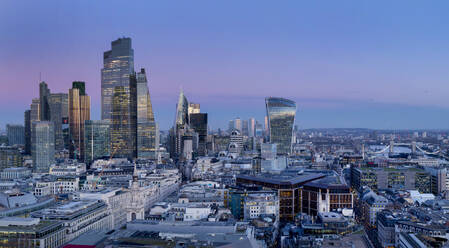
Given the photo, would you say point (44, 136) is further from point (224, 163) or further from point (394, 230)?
point (394, 230)

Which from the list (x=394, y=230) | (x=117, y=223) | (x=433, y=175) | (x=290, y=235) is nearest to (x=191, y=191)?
(x=117, y=223)

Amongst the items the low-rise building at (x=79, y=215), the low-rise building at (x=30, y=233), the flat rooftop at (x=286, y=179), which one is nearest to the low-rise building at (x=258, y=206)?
the flat rooftop at (x=286, y=179)

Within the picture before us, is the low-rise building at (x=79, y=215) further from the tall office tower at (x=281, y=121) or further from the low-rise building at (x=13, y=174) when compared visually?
the tall office tower at (x=281, y=121)

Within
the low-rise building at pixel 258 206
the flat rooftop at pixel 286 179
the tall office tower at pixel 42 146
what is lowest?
the low-rise building at pixel 258 206

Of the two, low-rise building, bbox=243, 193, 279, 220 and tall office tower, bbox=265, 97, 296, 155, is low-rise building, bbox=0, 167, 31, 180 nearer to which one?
low-rise building, bbox=243, 193, 279, 220

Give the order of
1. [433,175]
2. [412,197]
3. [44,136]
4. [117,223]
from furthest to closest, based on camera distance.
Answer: [44,136] < [433,175] < [412,197] < [117,223]

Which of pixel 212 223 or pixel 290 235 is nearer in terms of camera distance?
pixel 212 223

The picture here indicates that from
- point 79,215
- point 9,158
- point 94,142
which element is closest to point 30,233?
point 79,215
